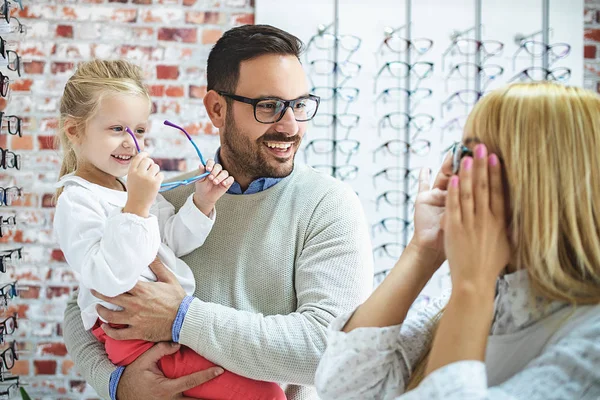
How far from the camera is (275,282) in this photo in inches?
64.0

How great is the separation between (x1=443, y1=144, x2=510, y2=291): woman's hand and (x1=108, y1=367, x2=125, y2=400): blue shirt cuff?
3.16 ft

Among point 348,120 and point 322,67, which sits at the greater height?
point 322,67

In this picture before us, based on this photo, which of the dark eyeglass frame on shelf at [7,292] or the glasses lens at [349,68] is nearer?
the dark eyeglass frame on shelf at [7,292]

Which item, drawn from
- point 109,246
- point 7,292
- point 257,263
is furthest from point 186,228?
point 7,292

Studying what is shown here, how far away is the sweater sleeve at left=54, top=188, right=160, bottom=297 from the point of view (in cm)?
135

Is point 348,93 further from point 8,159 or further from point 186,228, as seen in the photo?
point 186,228

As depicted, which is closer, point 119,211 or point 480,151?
point 480,151

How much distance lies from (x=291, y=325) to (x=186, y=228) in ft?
1.34

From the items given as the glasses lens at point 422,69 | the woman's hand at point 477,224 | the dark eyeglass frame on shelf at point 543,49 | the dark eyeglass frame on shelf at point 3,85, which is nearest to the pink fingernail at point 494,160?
the woman's hand at point 477,224

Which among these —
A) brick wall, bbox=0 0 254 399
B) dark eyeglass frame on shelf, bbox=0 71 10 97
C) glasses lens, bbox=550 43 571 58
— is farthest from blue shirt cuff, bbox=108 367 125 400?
glasses lens, bbox=550 43 571 58

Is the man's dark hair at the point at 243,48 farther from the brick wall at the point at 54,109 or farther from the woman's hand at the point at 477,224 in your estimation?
the brick wall at the point at 54,109

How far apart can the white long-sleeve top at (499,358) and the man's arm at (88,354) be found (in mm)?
710

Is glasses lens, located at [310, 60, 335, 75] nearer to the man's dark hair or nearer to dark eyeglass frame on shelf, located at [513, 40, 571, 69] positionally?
dark eyeglass frame on shelf, located at [513, 40, 571, 69]

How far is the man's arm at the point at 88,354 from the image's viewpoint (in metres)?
1.62
